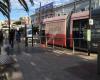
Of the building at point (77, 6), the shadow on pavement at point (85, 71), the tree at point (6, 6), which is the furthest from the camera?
the building at point (77, 6)

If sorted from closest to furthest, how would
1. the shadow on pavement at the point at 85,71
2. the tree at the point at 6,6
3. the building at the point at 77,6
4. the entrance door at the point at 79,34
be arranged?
the tree at the point at 6,6 < the shadow on pavement at the point at 85,71 < the entrance door at the point at 79,34 < the building at the point at 77,6

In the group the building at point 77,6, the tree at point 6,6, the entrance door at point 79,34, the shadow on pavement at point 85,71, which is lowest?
the shadow on pavement at point 85,71

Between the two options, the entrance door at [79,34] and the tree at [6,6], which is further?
the entrance door at [79,34]

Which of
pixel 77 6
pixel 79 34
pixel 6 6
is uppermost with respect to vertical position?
pixel 77 6

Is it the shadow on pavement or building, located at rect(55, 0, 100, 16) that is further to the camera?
building, located at rect(55, 0, 100, 16)

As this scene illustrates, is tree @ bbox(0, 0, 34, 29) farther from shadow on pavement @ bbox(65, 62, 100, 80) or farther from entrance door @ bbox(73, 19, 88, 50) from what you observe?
entrance door @ bbox(73, 19, 88, 50)

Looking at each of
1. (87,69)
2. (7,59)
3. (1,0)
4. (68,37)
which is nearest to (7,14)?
(1,0)

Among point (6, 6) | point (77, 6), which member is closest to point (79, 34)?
point (6, 6)

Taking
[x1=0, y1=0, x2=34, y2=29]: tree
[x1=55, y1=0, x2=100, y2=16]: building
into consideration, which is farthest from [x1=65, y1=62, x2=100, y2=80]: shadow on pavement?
[x1=55, y1=0, x2=100, y2=16]: building

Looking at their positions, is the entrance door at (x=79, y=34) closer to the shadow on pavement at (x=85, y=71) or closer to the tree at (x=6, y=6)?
the shadow on pavement at (x=85, y=71)

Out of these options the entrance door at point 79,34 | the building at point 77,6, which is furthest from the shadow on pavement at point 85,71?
the building at point 77,6

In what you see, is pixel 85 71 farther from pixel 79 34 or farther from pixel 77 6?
pixel 77 6

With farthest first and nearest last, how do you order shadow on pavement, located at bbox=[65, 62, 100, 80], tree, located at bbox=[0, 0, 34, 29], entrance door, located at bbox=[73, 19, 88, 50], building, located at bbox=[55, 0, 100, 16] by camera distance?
1. building, located at bbox=[55, 0, 100, 16]
2. entrance door, located at bbox=[73, 19, 88, 50]
3. shadow on pavement, located at bbox=[65, 62, 100, 80]
4. tree, located at bbox=[0, 0, 34, 29]

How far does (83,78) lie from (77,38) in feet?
38.2
